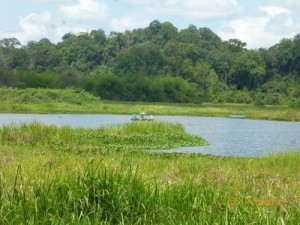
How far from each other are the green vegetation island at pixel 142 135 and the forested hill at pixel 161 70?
10.2 inches

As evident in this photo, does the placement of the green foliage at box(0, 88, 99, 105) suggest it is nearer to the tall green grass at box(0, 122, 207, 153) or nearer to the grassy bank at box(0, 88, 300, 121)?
the grassy bank at box(0, 88, 300, 121)

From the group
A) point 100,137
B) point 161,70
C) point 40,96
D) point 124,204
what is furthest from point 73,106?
point 124,204

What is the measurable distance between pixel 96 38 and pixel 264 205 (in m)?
133

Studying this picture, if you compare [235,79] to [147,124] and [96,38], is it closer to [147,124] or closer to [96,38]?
[96,38]

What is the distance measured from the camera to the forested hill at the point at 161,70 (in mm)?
100125

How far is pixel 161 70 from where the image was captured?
117 metres

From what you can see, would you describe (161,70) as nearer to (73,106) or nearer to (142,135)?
(73,106)

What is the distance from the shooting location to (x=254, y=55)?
376ft

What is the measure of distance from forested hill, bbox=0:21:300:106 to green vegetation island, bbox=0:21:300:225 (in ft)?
0.85

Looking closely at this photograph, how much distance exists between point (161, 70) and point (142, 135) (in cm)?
9011

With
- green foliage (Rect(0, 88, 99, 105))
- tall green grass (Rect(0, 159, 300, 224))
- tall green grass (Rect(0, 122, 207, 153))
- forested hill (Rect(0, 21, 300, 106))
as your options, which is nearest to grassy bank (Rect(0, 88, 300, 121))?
green foliage (Rect(0, 88, 99, 105))

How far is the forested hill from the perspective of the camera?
100 metres

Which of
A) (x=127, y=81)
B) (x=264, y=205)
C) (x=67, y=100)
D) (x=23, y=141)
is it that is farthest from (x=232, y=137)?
(x=127, y=81)

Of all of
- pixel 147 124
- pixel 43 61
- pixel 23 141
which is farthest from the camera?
pixel 43 61
